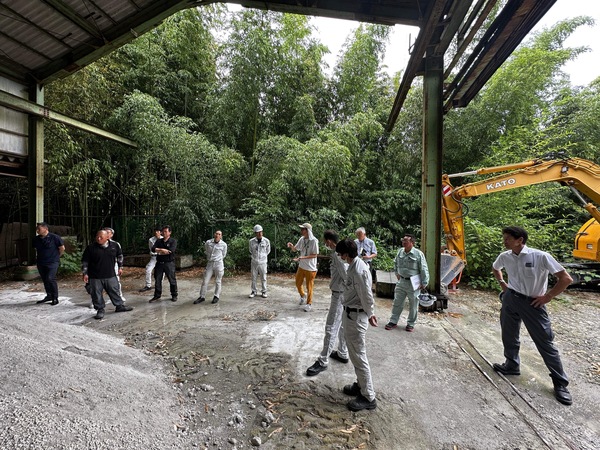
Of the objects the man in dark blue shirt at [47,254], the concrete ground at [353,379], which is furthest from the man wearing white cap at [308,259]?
the man in dark blue shirt at [47,254]

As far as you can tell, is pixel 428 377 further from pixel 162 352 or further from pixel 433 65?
pixel 433 65

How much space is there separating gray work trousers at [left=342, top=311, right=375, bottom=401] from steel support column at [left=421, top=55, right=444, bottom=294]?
3.14 meters

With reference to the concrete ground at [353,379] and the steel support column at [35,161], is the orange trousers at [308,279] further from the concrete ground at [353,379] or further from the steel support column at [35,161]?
the steel support column at [35,161]

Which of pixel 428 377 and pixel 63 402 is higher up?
pixel 63 402

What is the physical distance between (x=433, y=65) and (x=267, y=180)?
5381 mm

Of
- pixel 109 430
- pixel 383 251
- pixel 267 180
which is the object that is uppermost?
pixel 267 180

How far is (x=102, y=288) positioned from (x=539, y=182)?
8296 millimetres

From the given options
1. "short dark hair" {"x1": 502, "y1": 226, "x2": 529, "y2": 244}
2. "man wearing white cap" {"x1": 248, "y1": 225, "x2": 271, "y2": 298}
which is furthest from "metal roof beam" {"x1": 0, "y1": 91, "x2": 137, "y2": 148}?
"short dark hair" {"x1": 502, "y1": 226, "x2": 529, "y2": 244}

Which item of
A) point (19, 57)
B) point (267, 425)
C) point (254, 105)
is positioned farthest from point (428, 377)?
point (19, 57)

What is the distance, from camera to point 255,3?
5.35 metres

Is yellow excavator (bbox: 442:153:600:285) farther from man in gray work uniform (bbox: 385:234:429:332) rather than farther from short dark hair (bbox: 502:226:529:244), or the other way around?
short dark hair (bbox: 502:226:529:244)

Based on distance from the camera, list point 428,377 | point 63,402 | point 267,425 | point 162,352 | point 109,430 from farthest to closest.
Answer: point 162,352
point 428,377
point 267,425
point 63,402
point 109,430

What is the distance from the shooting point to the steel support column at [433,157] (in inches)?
202

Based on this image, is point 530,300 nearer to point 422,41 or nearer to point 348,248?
point 348,248
